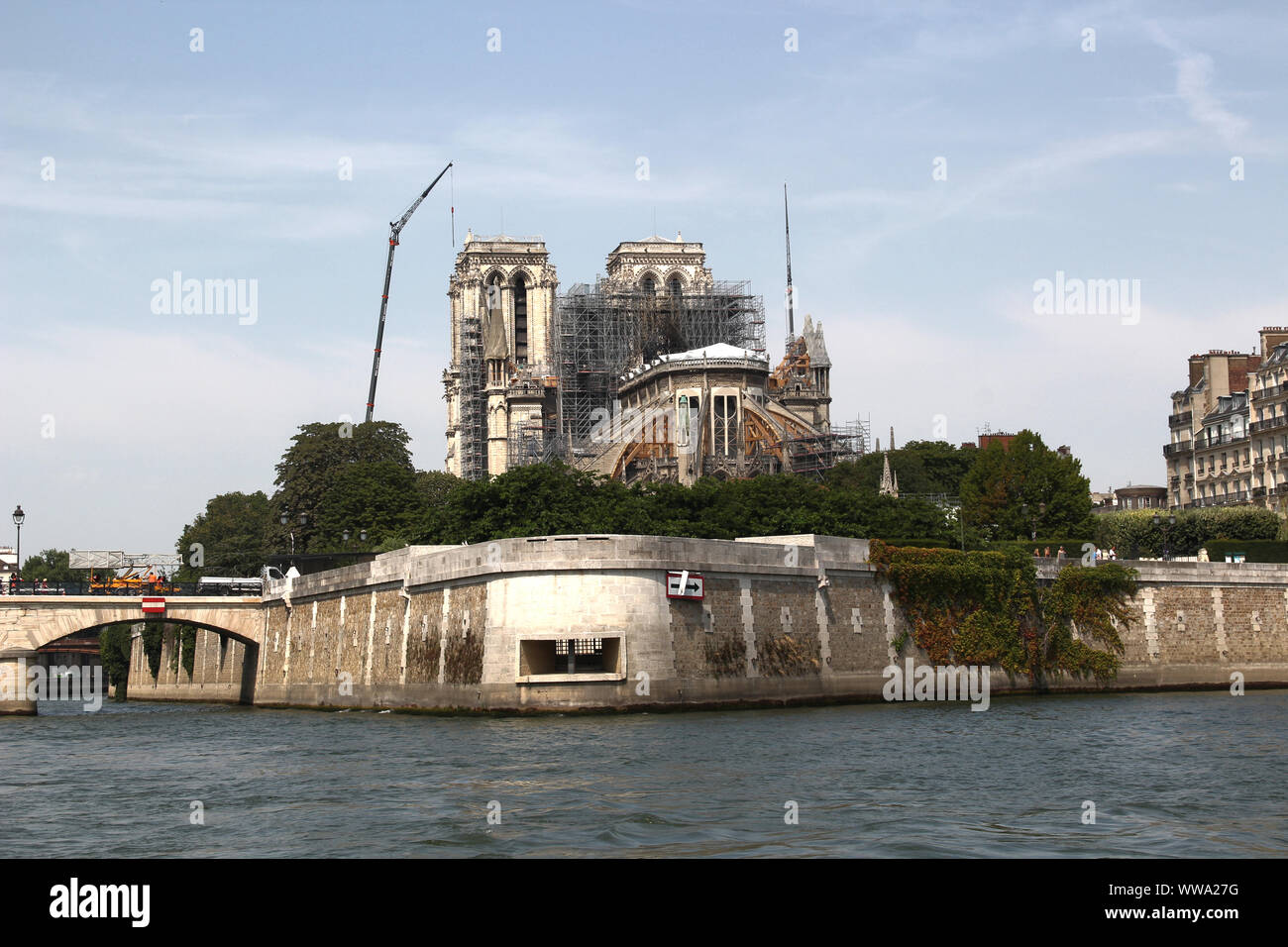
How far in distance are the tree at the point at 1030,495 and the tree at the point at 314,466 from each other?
36724 mm

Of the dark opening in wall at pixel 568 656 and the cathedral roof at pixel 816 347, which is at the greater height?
the cathedral roof at pixel 816 347

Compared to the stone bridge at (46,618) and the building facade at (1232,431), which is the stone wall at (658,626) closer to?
the stone bridge at (46,618)

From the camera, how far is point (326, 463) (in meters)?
99.3

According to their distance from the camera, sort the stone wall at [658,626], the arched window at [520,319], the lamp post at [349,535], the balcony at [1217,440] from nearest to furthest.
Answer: the stone wall at [658,626]
the lamp post at [349,535]
the balcony at [1217,440]
the arched window at [520,319]

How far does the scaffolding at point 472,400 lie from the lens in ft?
514

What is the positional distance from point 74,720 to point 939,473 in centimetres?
8043

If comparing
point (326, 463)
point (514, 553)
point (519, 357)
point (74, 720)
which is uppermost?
point (519, 357)

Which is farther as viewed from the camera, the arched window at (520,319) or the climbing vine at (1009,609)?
the arched window at (520,319)

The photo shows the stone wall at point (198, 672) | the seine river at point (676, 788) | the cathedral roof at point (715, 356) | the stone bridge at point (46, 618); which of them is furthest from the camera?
the cathedral roof at point (715, 356)

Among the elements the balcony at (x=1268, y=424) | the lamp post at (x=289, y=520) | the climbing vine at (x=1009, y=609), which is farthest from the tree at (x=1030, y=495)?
the lamp post at (x=289, y=520)

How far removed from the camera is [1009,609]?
186 feet

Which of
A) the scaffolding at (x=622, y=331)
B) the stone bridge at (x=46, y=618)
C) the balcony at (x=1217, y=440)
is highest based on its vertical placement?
the scaffolding at (x=622, y=331)
